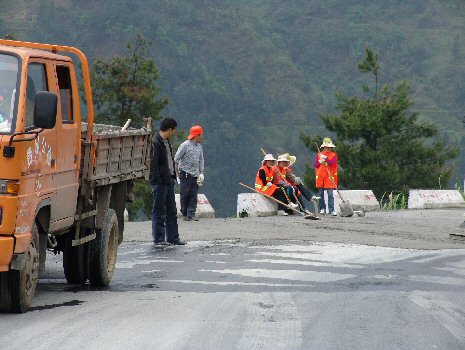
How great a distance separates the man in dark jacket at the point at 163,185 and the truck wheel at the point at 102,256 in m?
5.58

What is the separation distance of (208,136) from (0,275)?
15501cm

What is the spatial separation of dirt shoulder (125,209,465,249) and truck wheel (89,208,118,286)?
6591mm

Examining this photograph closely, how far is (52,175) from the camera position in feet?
35.3

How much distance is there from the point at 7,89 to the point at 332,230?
1344 cm

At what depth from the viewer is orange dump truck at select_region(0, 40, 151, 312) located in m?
9.69

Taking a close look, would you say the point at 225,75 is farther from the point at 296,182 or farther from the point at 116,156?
the point at 116,156

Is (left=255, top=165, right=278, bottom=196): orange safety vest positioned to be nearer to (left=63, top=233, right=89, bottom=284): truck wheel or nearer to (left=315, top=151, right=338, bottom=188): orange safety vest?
(left=315, top=151, right=338, bottom=188): orange safety vest

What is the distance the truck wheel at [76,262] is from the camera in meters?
12.6

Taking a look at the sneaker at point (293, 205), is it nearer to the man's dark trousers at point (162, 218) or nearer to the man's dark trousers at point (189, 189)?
the man's dark trousers at point (189, 189)

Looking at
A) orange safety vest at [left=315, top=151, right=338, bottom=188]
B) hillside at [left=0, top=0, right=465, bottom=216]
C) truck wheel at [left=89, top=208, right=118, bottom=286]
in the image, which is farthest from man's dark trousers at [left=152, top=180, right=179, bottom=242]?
hillside at [left=0, top=0, right=465, bottom=216]

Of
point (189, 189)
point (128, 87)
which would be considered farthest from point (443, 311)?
point (128, 87)

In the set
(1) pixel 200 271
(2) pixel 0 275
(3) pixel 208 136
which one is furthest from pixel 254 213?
(3) pixel 208 136

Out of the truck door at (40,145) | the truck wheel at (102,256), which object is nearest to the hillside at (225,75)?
the truck wheel at (102,256)

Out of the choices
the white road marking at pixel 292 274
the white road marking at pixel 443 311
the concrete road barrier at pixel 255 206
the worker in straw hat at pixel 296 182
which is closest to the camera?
the white road marking at pixel 443 311
